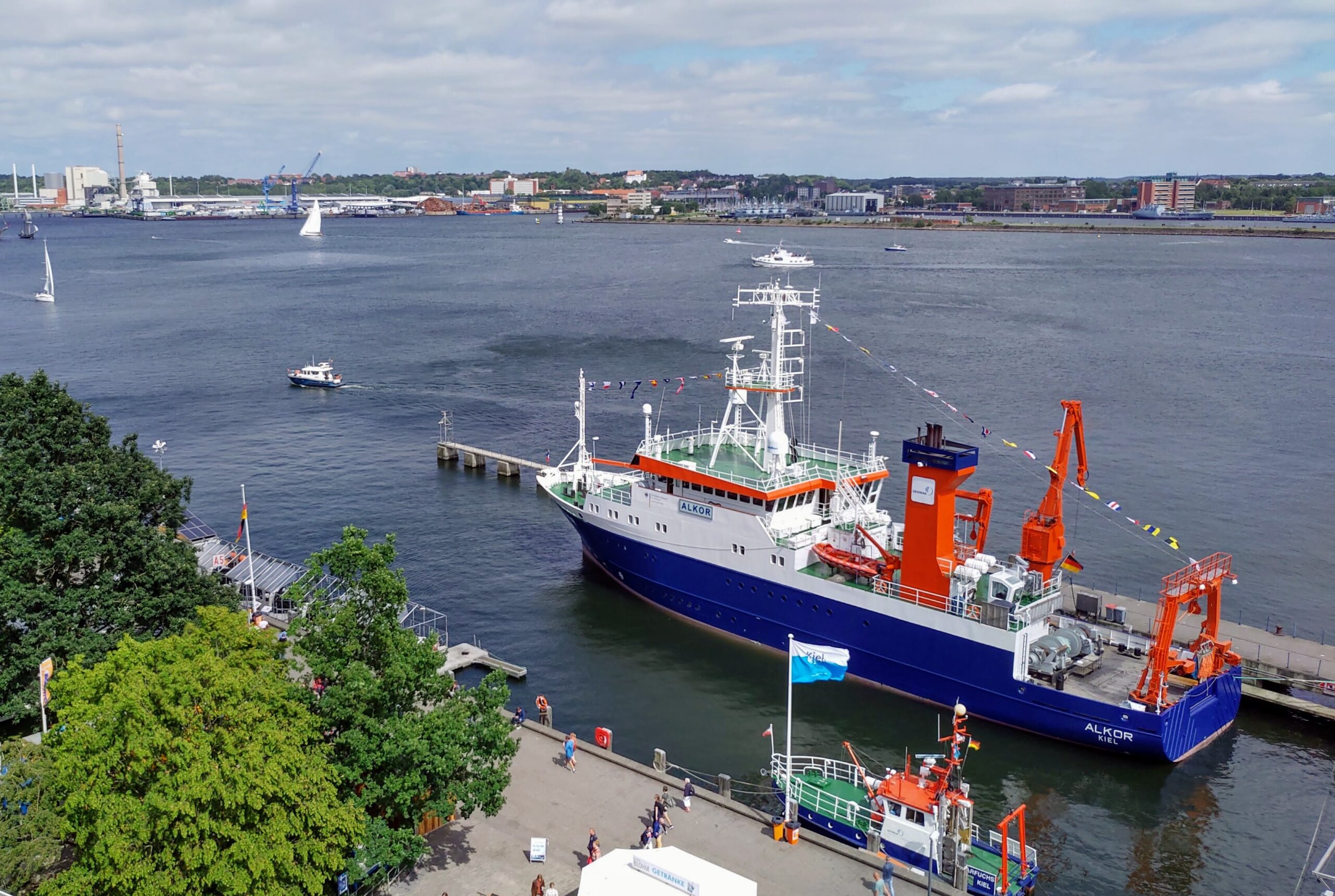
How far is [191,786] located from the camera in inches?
723

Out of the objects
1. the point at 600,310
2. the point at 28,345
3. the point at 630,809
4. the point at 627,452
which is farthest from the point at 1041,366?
the point at 28,345

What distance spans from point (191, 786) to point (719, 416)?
5826 centimetres

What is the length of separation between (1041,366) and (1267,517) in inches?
1485

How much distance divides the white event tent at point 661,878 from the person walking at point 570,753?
6.94 meters

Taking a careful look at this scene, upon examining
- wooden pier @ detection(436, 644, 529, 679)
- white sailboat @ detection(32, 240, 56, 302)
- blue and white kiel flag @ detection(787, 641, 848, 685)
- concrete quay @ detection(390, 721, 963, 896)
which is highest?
white sailboat @ detection(32, 240, 56, 302)

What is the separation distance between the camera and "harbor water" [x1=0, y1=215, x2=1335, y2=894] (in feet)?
107

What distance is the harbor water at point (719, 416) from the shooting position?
3256 centimetres

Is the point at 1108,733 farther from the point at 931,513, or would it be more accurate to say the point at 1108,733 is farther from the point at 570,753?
the point at 570,753

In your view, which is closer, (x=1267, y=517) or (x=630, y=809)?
(x=630, y=809)

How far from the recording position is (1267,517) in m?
55.3

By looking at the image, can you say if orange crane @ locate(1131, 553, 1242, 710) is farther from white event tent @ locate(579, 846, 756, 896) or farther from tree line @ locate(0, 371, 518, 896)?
tree line @ locate(0, 371, 518, 896)

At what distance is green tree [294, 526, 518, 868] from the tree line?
0.15 ft

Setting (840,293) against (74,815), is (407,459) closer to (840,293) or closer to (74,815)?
(74,815)

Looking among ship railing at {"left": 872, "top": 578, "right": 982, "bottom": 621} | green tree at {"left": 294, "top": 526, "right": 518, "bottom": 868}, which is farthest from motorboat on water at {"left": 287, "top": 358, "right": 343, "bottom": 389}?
green tree at {"left": 294, "top": 526, "right": 518, "bottom": 868}
